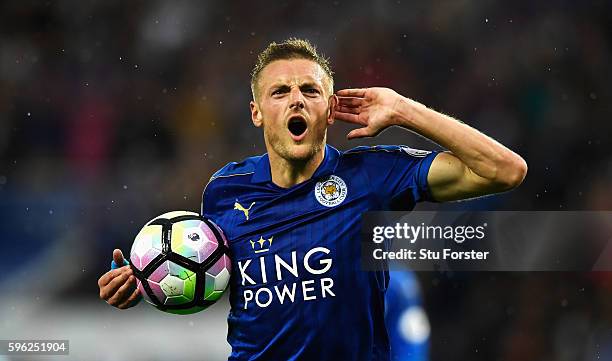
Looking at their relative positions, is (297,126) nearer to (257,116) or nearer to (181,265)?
(257,116)

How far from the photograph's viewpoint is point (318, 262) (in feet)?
12.9

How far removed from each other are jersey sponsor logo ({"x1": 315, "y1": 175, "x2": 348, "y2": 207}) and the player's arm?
274 mm

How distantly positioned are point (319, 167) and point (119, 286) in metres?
1.16

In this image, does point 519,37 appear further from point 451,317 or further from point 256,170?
point 256,170

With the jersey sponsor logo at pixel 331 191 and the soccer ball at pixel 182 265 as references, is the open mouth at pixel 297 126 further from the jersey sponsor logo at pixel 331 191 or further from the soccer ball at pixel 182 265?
the soccer ball at pixel 182 265

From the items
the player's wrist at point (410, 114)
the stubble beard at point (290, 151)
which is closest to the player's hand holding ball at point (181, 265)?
the stubble beard at point (290, 151)

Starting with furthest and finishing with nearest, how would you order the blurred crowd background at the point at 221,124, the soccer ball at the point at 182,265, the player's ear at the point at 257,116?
the blurred crowd background at the point at 221,124, the player's ear at the point at 257,116, the soccer ball at the point at 182,265

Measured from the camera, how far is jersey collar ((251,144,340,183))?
13.5 ft

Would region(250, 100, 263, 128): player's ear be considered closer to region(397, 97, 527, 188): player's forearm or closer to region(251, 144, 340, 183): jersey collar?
region(251, 144, 340, 183): jersey collar

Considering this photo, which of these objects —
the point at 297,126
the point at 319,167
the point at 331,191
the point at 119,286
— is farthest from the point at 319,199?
the point at 119,286

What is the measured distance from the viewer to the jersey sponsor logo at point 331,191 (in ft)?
13.3

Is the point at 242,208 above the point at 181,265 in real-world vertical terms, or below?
above

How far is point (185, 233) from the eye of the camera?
159 inches

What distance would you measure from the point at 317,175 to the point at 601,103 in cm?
530
